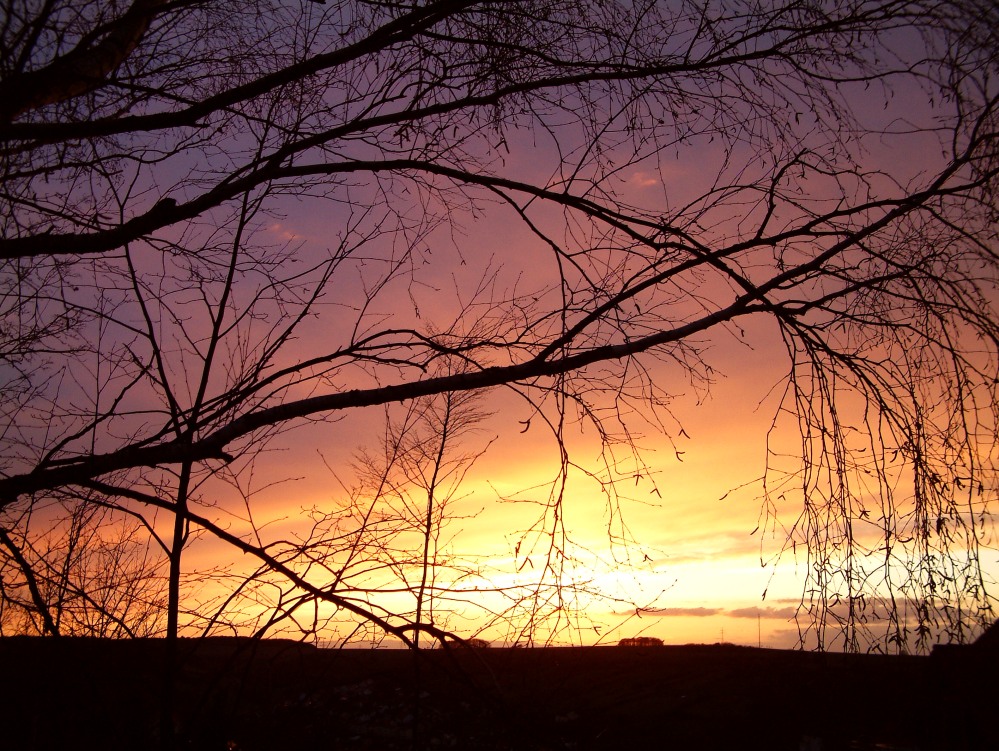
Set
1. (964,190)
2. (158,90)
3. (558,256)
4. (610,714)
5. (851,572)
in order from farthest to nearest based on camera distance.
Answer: (610,714) → (158,90) → (558,256) → (964,190) → (851,572)

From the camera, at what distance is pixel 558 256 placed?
347 cm

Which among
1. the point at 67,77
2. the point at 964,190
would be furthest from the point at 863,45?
the point at 67,77

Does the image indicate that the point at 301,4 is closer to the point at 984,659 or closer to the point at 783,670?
the point at 984,659

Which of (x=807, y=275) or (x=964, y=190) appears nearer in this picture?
(x=964, y=190)

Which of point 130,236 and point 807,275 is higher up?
point 130,236

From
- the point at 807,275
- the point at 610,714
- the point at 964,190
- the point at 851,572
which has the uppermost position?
the point at 964,190

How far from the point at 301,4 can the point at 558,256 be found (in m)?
1.91

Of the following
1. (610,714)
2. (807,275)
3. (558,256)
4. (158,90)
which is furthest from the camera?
(610,714)

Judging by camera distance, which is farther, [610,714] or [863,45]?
[610,714]

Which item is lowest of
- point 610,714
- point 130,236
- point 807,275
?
point 610,714

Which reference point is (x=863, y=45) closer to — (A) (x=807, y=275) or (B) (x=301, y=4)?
(A) (x=807, y=275)

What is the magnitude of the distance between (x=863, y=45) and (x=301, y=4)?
2678 millimetres

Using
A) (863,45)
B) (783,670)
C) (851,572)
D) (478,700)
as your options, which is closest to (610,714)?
(783,670)

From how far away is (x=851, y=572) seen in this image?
270 centimetres
